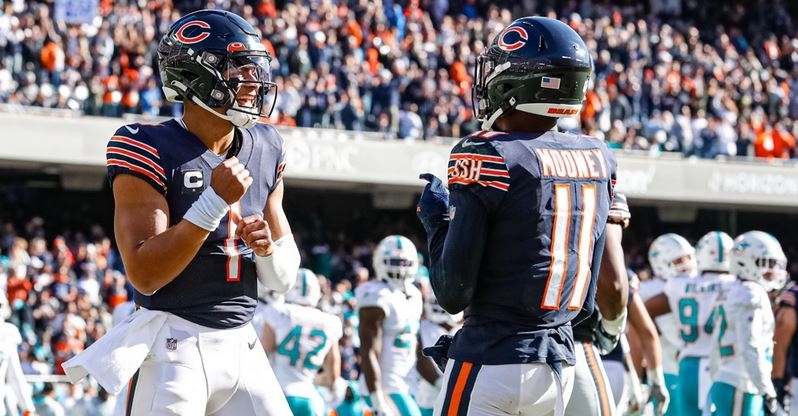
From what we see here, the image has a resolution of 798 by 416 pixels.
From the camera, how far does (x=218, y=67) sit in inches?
169

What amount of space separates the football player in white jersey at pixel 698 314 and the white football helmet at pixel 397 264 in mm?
1803

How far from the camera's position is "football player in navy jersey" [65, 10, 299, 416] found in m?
4.03

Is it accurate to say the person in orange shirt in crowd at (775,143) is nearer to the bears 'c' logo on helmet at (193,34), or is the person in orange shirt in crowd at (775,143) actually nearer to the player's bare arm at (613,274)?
the player's bare arm at (613,274)

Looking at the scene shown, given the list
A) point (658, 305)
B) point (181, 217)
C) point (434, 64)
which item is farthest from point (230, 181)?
point (434, 64)

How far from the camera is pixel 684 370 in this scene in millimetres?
9609

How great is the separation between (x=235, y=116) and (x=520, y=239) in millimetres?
956

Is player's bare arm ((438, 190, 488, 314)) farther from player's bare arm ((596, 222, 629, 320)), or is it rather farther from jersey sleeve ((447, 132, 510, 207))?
player's bare arm ((596, 222, 629, 320))

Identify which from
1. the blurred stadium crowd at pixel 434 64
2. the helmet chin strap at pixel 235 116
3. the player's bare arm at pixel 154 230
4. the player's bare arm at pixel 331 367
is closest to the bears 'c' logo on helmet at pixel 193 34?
the helmet chin strap at pixel 235 116

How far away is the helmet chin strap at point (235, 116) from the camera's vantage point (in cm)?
428

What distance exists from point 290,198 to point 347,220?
1070 millimetres

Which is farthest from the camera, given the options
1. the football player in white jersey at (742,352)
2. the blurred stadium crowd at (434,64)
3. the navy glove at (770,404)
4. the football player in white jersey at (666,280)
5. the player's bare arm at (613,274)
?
the blurred stadium crowd at (434,64)

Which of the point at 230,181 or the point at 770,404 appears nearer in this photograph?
the point at 230,181

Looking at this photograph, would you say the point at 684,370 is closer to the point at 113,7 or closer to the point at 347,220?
the point at 113,7

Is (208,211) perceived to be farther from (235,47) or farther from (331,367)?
(331,367)
